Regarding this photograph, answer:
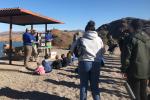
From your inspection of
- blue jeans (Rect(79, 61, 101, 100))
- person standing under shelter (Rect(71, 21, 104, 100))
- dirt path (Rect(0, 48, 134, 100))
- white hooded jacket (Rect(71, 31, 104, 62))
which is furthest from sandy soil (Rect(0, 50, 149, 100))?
white hooded jacket (Rect(71, 31, 104, 62))

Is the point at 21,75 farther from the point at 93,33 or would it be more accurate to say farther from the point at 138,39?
the point at 138,39

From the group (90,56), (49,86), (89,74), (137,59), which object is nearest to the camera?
(137,59)

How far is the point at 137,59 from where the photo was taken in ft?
21.3

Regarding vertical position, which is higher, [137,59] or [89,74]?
[137,59]

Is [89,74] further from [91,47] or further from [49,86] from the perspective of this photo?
[49,86]

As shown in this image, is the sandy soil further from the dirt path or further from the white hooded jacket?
the white hooded jacket

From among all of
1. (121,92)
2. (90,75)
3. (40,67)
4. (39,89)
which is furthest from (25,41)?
(90,75)

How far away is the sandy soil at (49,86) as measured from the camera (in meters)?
9.59

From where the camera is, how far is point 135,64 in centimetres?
651

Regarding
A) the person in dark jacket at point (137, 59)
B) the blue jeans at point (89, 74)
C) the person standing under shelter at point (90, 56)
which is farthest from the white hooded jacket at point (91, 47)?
the person in dark jacket at point (137, 59)

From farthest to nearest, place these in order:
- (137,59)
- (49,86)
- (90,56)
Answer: (49,86) < (90,56) < (137,59)

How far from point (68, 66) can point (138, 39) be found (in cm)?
1164

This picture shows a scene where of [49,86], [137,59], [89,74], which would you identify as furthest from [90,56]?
[49,86]

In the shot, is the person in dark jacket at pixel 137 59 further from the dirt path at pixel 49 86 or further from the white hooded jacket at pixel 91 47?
the dirt path at pixel 49 86
